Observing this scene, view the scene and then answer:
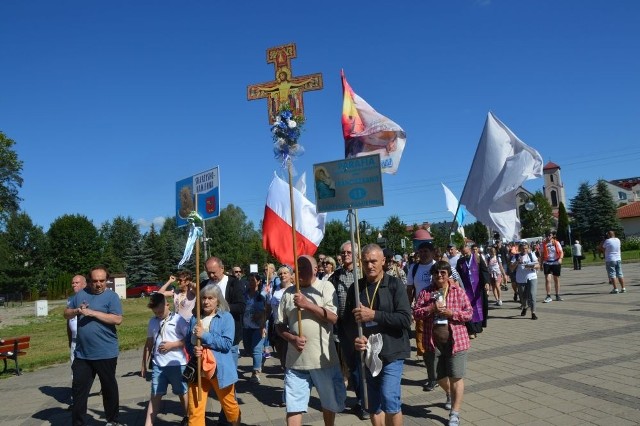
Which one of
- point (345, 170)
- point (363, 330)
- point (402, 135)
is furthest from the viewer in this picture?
point (402, 135)

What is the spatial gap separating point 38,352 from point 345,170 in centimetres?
1332

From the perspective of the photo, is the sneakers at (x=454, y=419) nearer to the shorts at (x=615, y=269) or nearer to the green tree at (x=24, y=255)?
the shorts at (x=615, y=269)

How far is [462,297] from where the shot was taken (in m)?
5.54

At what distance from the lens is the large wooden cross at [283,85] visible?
6758mm

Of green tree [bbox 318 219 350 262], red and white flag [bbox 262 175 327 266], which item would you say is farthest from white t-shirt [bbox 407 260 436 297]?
green tree [bbox 318 219 350 262]

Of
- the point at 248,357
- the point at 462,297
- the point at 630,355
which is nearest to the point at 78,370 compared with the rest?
the point at 462,297

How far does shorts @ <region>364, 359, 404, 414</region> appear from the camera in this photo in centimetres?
429

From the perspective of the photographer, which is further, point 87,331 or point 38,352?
point 38,352

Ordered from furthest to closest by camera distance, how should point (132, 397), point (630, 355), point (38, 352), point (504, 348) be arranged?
point (38, 352) < point (504, 348) < point (132, 397) < point (630, 355)

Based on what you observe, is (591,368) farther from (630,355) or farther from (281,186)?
(281,186)

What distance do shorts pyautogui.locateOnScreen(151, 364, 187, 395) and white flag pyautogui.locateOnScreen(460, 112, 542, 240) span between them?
552 cm

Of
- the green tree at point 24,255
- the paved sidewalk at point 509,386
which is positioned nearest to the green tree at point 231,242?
the green tree at point 24,255

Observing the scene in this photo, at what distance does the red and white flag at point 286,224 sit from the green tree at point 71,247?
6670cm

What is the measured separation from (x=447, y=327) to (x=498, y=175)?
4.30 metres
